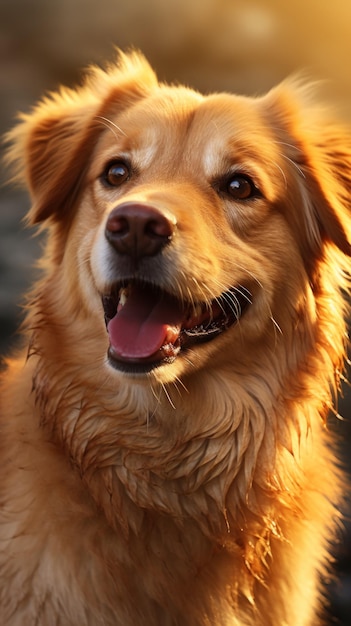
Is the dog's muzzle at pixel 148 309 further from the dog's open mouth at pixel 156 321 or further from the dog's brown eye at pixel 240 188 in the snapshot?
the dog's brown eye at pixel 240 188

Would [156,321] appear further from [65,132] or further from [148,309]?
[65,132]

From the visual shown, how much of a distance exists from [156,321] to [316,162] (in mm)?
902

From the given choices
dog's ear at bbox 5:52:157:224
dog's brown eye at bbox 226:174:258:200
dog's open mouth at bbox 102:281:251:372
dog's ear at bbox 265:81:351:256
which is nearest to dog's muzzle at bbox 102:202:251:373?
dog's open mouth at bbox 102:281:251:372

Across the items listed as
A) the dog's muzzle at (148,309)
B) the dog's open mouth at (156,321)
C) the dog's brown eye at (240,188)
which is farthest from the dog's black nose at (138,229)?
the dog's brown eye at (240,188)

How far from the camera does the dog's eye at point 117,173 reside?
2.76m

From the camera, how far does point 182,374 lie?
2637mm

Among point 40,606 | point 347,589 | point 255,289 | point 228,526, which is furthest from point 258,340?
point 347,589

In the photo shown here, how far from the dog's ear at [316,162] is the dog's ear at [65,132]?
0.55 m

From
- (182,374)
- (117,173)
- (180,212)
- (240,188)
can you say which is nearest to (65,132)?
(117,173)

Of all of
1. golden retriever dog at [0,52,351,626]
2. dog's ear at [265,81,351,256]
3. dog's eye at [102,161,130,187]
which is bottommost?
golden retriever dog at [0,52,351,626]

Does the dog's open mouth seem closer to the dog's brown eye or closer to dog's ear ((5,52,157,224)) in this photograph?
the dog's brown eye

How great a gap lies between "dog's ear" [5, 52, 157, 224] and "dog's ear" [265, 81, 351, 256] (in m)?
0.55

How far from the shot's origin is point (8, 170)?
3.23m

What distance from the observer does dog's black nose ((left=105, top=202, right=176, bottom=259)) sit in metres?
2.21
